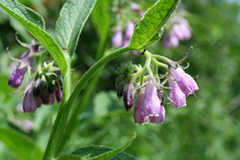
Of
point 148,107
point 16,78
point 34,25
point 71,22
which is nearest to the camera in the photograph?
point 34,25

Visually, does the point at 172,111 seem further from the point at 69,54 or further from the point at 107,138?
the point at 69,54

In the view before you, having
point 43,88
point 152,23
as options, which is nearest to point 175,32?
point 43,88

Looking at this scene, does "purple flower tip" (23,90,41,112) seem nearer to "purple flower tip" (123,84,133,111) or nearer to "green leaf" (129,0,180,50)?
"purple flower tip" (123,84,133,111)

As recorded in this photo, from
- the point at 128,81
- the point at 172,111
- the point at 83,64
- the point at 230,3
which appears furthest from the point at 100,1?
the point at 230,3

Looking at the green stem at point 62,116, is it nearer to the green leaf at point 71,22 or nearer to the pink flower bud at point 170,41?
the green leaf at point 71,22

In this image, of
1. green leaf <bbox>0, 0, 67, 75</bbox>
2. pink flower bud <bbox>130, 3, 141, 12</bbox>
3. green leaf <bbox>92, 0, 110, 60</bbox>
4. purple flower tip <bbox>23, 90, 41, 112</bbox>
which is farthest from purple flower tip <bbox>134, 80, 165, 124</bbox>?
pink flower bud <bbox>130, 3, 141, 12</bbox>

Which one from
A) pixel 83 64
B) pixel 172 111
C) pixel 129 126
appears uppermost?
pixel 129 126

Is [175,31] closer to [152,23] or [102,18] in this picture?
[102,18]

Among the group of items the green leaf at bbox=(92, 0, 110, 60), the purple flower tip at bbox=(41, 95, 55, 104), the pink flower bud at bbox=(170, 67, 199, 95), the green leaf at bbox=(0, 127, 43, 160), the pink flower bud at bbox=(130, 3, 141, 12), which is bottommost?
the pink flower bud at bbox=(130, 3, 141, 12)
